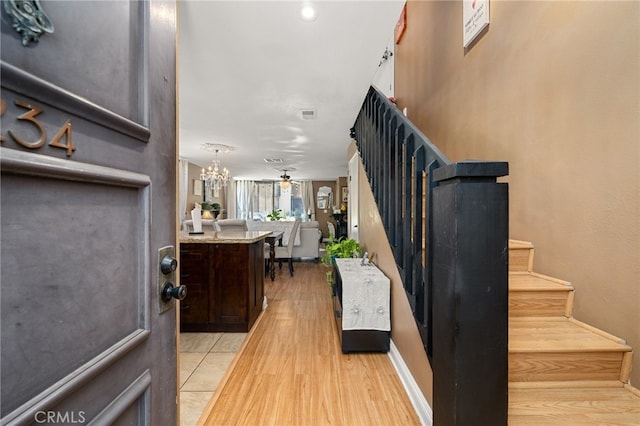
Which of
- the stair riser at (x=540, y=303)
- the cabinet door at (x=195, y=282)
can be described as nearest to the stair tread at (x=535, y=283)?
the stair riser at (x=540, y=303)

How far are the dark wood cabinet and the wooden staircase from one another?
2.26m

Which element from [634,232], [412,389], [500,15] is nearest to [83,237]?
[634,232]

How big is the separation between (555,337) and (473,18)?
2.42 m

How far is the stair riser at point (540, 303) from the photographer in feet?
4.58

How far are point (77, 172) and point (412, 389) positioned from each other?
2033 mm

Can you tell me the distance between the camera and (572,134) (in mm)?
1420

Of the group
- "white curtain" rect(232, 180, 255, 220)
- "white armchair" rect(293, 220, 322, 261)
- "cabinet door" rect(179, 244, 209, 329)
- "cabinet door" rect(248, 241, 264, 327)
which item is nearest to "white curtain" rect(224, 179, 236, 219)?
"white curtain" rect(232, 180, 255, 220)

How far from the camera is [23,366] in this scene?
38cm

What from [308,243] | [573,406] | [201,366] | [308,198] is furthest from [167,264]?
[308,198]

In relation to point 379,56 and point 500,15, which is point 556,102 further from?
point 379,56

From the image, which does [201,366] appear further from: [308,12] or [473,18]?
[473,18]

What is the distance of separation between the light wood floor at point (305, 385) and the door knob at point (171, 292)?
50.6 inches

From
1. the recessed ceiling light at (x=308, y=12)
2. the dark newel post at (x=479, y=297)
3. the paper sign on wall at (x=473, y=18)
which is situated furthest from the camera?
the paper sign on wall at (x=473, y=18)

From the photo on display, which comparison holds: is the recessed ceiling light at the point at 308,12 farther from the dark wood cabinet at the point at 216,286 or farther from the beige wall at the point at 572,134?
the dark wood cabinet at the point at 216,286
